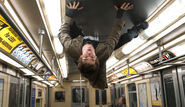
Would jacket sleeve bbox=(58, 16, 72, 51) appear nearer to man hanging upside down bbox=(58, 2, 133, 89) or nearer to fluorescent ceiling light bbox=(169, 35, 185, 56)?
man hanging upside down bbox=(58, 2, 133, 89)

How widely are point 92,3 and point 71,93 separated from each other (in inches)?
422

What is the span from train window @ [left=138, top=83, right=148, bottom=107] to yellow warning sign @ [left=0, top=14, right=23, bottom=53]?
14.0 ft

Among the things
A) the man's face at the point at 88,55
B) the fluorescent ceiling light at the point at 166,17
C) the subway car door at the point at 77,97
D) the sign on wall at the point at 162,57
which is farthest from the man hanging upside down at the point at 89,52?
the subway car door at the point at 77,97

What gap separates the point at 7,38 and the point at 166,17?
7.77ft

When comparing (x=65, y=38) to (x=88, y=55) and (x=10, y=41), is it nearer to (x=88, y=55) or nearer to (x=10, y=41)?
(x=88, y=55)

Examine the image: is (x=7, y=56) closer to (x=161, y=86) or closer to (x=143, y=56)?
(x=143, y=56)

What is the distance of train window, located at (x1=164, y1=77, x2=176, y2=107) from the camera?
4.13 metres

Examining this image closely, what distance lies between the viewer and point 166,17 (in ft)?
7.34

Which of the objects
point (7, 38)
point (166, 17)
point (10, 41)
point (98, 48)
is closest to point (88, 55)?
point (98, 48)

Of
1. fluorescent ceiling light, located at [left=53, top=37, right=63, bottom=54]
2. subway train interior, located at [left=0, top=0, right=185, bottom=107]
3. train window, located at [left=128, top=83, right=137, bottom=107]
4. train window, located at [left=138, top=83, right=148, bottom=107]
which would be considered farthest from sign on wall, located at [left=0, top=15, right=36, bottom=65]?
train window, located at [left=128, top=83, right=137, bottom=107]

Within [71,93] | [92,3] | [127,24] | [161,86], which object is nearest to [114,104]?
[71,93]

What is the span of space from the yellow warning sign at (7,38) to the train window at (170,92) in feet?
11.3

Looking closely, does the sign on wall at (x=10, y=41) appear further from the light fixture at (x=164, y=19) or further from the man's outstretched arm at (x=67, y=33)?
the light fixture at (x=164, y=19)

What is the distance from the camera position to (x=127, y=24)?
10.3 ft
